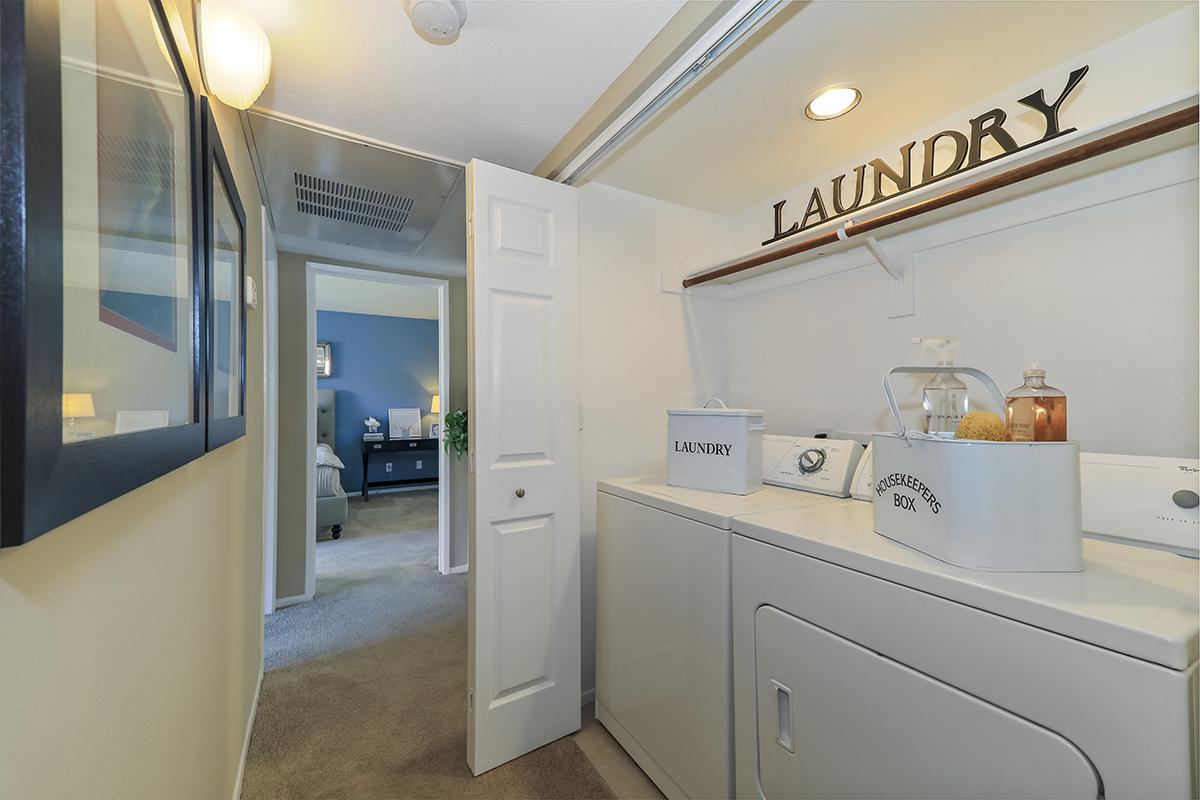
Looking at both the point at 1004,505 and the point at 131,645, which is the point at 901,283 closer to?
the point at 1004,505

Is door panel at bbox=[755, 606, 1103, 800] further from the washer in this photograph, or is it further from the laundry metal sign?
the laundry metal sign

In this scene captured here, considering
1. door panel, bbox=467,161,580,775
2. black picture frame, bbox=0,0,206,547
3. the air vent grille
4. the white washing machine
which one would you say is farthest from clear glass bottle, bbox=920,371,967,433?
the air vent grille

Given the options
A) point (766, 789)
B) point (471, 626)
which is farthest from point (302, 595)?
point (766, 789)

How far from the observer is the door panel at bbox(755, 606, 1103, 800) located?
0.73 meters

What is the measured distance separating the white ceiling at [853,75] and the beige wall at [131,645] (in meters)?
1.36

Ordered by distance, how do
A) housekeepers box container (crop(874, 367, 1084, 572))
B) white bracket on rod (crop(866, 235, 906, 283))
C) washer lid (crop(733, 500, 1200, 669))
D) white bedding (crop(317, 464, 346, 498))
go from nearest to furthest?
washer lid (crop(733, 500, 1200, 669))
housekeepers box container (crop(874, 367, 1084, 572))
white bracket on rod (crop(866, 235, 906, 283))
white bedding (crop(317, 464, 346, 498))

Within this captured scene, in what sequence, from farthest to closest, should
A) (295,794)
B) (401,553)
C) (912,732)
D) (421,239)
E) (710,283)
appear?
(401,553)
(421,239)
(710,283)
(295,794)
(912,732)

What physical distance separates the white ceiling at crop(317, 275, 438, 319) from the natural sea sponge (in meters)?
4.83

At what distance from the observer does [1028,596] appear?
0.75 m

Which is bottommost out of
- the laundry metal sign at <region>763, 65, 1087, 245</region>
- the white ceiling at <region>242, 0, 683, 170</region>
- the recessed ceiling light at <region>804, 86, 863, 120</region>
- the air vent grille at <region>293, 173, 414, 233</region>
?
the laundry metal sign at <region>763, 65, 1087, 245</region>

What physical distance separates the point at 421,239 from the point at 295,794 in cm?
265

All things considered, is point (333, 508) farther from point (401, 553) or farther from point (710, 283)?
point (710, 283)

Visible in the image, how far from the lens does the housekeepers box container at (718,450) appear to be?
1.54m

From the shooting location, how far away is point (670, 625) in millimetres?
1483
